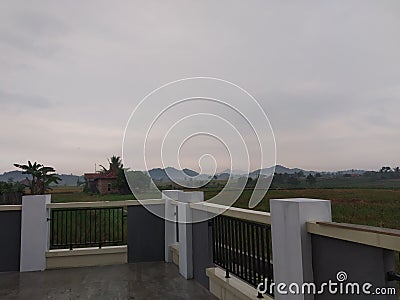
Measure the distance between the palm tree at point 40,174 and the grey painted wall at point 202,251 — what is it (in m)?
9.98

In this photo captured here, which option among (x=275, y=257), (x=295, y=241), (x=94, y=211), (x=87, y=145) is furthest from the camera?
(x=87, y=145)

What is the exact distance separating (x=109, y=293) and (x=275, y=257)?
2.27 metres

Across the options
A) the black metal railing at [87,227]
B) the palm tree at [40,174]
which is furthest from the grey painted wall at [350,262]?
the palm tree at [40,174]

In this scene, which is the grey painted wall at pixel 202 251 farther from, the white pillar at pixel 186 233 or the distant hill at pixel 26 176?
the distant hill at pixel 26 176

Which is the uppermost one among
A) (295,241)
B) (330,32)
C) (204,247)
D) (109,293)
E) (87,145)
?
(330,32)

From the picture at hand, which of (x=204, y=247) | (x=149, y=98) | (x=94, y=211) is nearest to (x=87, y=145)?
(x=94, y=211)

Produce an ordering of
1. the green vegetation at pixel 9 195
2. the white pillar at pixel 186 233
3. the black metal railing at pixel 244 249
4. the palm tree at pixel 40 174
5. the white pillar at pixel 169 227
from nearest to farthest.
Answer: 1. the black metal railing at pixel 244 249
2. the white pillar at pixel 186 233
3. the white pillar at pixel 169 227
4. the green vegetation at pixel 9 195
5. the palm tree at pixel 40 174

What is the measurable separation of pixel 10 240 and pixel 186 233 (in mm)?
2739

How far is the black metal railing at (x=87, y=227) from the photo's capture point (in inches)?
203

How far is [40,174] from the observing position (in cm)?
1287

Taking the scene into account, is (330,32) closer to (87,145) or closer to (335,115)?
(335,115)

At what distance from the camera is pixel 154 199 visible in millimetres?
5371

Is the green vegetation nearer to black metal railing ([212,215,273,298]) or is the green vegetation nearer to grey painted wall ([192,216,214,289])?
grey painted wall ([192,216,214,289])

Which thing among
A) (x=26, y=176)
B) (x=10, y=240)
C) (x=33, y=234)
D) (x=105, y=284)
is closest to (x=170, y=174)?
(x=105, y=284)
